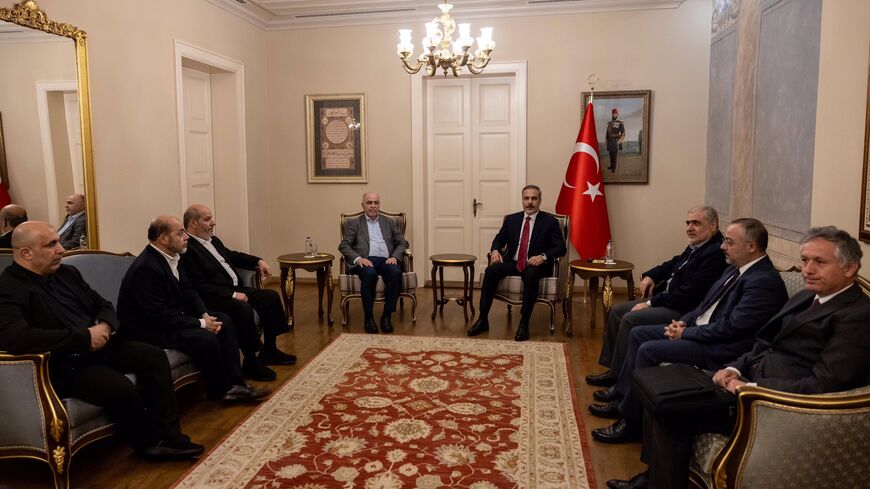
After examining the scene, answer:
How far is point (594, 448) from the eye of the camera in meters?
3.11

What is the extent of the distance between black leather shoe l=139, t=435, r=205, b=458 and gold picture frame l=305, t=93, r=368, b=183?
4472 mm

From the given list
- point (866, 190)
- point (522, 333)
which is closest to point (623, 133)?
point (522, 333)

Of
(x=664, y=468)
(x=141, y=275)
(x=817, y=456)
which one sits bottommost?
(x=664, y=468)

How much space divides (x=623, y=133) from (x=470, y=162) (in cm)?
169

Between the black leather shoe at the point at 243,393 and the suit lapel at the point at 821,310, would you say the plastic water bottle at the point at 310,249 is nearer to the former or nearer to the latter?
the black leather shoe at the point at 243,393

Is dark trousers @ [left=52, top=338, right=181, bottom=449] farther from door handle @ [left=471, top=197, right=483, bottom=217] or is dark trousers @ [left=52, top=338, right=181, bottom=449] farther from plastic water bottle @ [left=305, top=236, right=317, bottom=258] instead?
door handle @ [left=471, top=197, right=483, bottom=217]

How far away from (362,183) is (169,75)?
8.04ft

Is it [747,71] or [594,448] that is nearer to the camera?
[594,448]

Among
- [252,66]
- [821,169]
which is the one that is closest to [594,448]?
[821,169]

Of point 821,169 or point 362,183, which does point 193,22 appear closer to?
point 362,183

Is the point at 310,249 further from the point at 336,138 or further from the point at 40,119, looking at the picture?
the point at 40,119

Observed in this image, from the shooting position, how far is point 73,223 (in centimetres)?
416

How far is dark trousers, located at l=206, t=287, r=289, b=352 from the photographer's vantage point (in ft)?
13.8

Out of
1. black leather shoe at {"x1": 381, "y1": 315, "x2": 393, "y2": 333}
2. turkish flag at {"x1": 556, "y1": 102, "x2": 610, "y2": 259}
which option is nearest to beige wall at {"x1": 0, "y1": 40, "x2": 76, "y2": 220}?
black leather shoe at {"x1": 381, "y1": 315, "x2": 393, "y2": 333}
